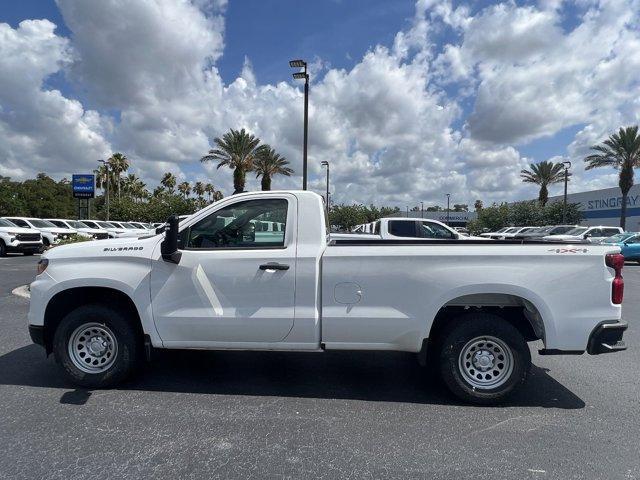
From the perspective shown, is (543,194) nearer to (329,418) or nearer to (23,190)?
(329,418)

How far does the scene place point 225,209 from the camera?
4480 millimetres

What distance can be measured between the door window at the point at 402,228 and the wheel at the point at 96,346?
10704mm

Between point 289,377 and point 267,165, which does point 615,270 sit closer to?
point 289,377

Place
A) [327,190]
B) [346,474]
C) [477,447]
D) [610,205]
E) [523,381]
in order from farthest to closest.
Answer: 1. [610,205]
2. [327,190]
3. [523,381]
4. [477,447]
5. [346,474]

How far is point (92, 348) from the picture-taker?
4559 mm

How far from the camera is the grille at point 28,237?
20.8 m

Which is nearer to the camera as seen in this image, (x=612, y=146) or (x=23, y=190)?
(x=612, y=146)

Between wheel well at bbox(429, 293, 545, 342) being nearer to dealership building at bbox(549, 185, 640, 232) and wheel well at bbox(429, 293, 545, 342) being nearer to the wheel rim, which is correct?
the wheel rim

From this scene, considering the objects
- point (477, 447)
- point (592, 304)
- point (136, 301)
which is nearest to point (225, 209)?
point (136, 301)

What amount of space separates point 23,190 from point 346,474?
7365 cm

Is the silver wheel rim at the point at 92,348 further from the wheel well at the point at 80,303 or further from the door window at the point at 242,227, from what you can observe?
the door window at the point at 242,227

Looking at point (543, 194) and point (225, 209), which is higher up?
point (543, 194)

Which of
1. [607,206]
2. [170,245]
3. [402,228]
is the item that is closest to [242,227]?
[170,245]

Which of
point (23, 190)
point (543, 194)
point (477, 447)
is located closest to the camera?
point (477, 447)
